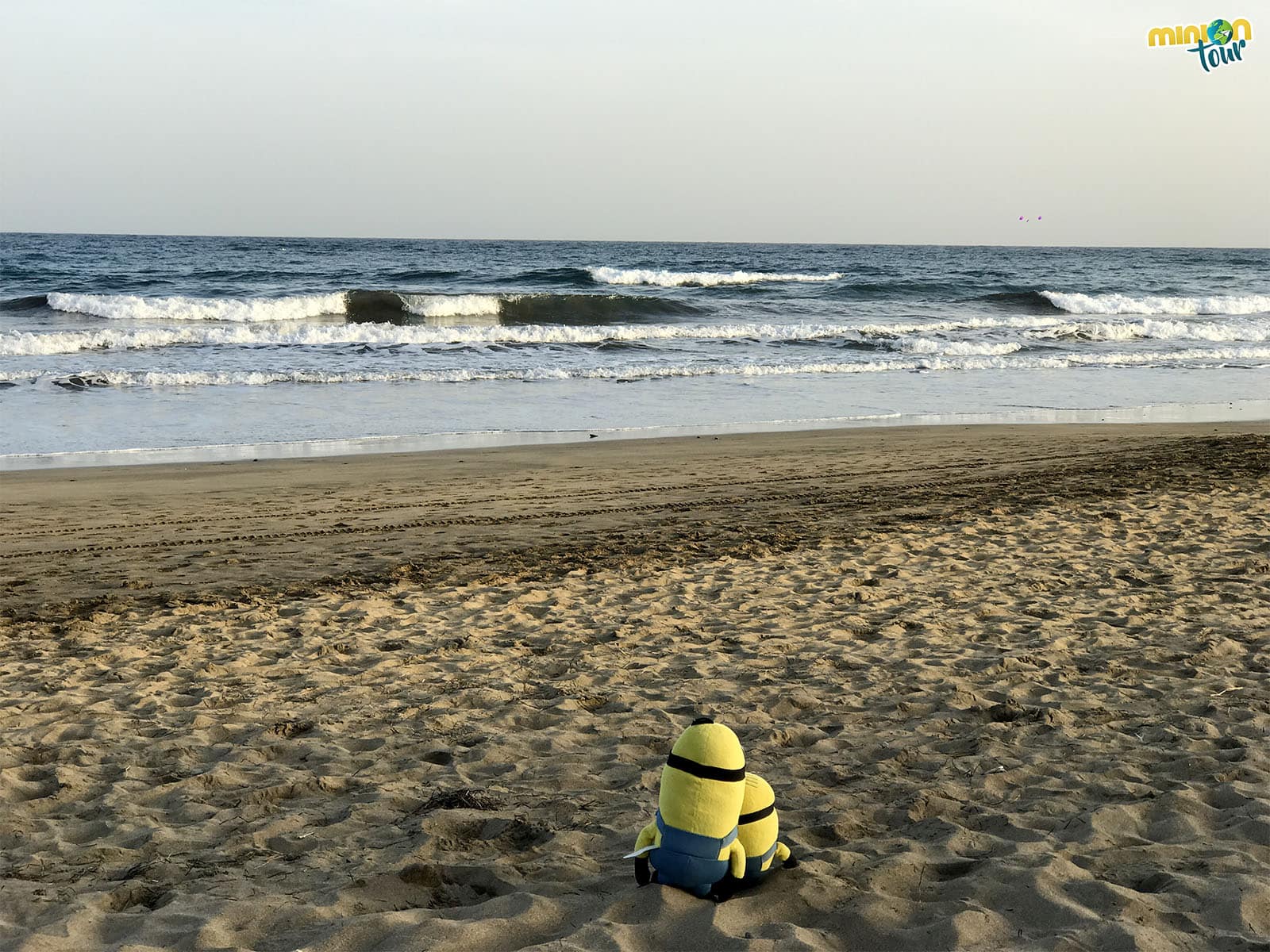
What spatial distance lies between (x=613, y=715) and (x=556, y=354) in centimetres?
1731

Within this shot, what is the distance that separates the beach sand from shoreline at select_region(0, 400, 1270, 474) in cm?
223

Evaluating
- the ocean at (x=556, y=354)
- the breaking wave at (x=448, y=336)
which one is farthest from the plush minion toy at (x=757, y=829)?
the breaking wave at (x=448, y=336)

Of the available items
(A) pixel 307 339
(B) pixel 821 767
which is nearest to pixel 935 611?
(B) pixel 821 767

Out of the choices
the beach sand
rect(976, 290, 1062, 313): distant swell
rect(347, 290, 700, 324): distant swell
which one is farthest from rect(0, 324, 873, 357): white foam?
the beach sand

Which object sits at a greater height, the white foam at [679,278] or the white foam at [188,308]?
the white foam at [679,278]

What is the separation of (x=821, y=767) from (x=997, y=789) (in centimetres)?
59

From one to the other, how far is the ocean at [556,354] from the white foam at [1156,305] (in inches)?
5.0

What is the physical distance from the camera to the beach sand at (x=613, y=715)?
9.48ft

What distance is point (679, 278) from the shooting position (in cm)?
4350

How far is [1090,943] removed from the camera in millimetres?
2633

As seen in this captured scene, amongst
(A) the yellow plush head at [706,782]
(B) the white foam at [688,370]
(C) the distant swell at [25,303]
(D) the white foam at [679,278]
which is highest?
(D) the white foam at [679,278]

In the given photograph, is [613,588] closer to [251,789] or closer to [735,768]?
[251,789]

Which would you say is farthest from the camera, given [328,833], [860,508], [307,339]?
[307,339]

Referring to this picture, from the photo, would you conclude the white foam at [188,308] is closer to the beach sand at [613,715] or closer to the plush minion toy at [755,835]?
the beach sand at [613,715]
